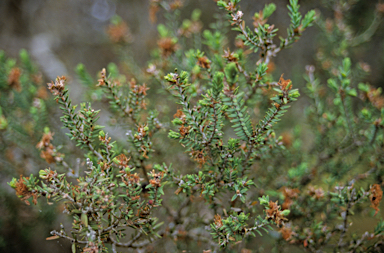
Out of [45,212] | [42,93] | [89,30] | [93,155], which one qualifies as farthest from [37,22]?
[93,155]

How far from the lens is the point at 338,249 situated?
0.87 meters

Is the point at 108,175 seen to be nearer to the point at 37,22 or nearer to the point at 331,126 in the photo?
the point at 331,126

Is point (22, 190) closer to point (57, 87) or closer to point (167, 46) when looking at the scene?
point (57, 87)

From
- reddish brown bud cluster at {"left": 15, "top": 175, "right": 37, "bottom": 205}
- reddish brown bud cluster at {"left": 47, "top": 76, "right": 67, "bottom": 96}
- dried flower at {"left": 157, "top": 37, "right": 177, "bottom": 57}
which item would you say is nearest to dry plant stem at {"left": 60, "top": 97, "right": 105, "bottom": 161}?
reddish brown bud cluster at {"left": 47, "top": 76, "right": 67, "bottom": 96}

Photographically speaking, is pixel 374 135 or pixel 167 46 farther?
pixel 167 46

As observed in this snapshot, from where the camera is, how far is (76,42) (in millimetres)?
2738

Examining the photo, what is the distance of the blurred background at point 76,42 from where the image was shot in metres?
1.27

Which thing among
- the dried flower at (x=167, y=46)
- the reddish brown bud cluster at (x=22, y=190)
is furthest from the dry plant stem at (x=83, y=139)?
the dried flower at (x=167, y=46)

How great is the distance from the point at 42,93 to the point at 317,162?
1522 millimetres

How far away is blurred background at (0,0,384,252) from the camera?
1.27 metres

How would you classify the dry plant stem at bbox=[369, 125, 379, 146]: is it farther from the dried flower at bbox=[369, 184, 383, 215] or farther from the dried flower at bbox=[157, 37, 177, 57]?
the dried flower at bbox=[157, 37, 177, 57]

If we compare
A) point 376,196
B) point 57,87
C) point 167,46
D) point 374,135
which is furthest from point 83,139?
point 374,135

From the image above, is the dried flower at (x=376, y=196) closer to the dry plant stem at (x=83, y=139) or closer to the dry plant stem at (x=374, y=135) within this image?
the dry plant stem at (x=374, y=135)

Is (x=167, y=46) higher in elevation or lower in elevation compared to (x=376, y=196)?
higher
